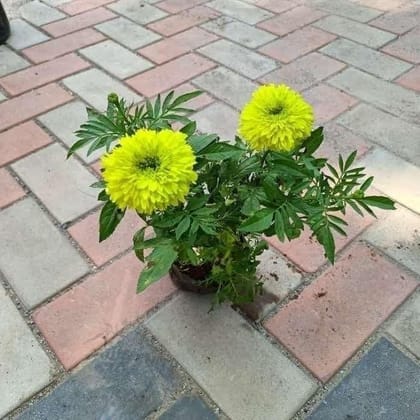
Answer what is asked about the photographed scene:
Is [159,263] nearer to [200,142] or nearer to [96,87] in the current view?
[200,142]

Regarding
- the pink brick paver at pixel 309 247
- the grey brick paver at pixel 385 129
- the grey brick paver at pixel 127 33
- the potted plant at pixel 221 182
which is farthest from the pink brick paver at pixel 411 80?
the potted plant at pixel 221 182

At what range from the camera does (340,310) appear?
5.06 feet

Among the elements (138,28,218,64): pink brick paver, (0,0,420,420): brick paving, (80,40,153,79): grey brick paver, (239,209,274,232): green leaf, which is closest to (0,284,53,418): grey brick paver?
(0,0,420,420): brick paving

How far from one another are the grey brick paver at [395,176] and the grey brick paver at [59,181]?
1.09 metres

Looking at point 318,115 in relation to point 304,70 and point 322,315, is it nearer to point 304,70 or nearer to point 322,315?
point 304,70

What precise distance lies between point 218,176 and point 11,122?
1.46m

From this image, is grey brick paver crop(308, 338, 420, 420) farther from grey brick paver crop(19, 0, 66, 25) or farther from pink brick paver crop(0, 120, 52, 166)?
grey brick paver crop(19, 0, 66, 25)

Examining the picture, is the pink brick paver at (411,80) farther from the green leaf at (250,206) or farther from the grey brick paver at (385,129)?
the green leaf at (250,206)

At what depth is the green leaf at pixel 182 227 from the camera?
3.41ft

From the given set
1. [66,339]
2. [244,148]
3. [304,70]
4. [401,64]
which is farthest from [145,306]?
[401,64]

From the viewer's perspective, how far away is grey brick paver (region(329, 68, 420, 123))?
2.28 meters

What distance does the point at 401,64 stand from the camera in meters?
2.56

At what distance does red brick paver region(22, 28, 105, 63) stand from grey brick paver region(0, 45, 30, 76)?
5 centimetres

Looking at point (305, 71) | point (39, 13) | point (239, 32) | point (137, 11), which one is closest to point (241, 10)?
point (239, 32)
